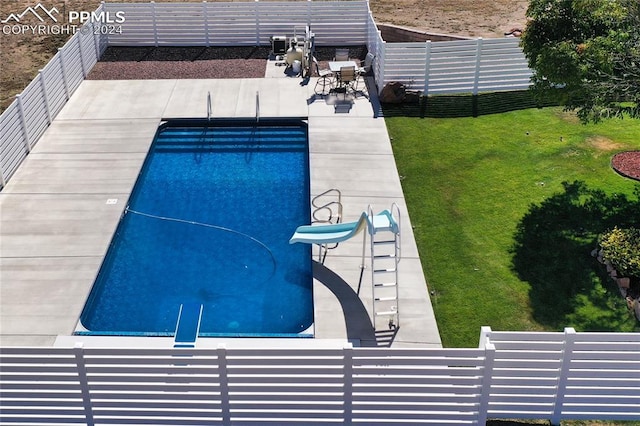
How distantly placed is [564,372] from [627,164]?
8.75 metres

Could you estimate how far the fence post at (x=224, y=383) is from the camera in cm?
937

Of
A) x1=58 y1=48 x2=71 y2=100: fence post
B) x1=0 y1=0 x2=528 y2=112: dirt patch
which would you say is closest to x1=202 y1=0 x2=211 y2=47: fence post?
x1=0 y1=0 x2=528 y2=112: dirt patch

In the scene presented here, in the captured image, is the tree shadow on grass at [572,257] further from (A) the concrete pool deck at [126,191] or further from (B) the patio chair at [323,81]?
(B) the patio chair at [323,81]

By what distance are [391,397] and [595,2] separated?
30.1ft

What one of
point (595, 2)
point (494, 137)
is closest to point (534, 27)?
point (595, 2)

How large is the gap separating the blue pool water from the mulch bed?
23.5 ft

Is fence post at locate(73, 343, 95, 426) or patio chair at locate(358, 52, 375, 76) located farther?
patio chair at locate(358, 52, 375, 76)

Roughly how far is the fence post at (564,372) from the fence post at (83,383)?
20.3ft

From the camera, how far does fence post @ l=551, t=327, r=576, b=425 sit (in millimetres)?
9500

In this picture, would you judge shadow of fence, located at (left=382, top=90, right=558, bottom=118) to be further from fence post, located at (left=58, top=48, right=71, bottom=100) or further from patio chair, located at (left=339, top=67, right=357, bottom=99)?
fence post, located at (left=58, top=48, right=71, bottom=100)

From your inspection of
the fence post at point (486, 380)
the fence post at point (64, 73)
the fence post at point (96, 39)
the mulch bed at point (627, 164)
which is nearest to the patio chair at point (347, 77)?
the mulch bed at point (627, 164)

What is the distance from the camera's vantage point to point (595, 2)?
14461 mm

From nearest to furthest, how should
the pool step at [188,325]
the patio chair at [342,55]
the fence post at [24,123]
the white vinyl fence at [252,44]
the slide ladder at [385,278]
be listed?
the pool step at [188,325] < the slide ladder at [385,278] < the fence post at [24,123] < the white vinyl fence at [252,44] < the patio chair at [342,55]

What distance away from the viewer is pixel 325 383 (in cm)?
964
